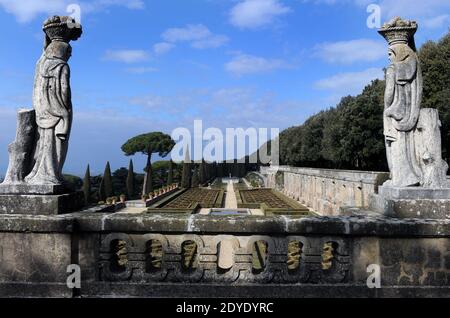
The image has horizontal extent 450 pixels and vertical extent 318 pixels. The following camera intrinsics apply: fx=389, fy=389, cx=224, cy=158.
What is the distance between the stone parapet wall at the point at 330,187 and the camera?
17.5 m

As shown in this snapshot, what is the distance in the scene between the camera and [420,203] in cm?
440

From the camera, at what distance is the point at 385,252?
4215 millimetres

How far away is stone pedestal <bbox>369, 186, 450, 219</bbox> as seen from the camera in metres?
4.36

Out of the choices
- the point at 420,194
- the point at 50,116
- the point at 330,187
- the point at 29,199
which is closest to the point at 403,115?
the point at 420,194

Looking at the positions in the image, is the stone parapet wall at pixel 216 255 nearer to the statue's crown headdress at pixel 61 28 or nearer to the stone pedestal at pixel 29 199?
the stone pedestal at pixel 29 199

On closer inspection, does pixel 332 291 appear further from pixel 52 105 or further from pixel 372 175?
pixel 372 175

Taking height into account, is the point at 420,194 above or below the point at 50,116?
below

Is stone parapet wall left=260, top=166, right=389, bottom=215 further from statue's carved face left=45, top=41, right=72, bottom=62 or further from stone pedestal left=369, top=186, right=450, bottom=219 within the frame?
statue's carved face left=45, top=41, right=72, bottom=62

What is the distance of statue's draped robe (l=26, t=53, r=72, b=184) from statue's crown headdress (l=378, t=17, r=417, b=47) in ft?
12.9

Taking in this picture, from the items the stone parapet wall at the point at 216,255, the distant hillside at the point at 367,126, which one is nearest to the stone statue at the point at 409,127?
the stone parapet wall at the point at 216,255

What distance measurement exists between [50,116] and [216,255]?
2529mm

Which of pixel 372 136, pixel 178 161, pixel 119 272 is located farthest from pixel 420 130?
pixel 178 161

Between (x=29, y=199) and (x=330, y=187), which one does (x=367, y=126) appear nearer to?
Result: (x=330, y=187)

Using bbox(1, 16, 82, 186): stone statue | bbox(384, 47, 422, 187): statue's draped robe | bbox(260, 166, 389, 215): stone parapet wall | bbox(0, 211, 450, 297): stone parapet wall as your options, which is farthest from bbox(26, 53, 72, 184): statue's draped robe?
bbox(260, 166, 389, 215): stone parapet wall
